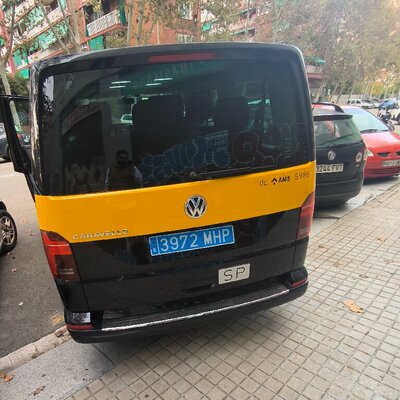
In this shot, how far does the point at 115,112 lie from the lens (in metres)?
1.80

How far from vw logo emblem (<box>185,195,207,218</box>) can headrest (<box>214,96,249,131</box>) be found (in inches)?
17.5

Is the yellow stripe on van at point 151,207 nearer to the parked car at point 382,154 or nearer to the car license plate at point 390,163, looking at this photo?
the parked car at point 382,154

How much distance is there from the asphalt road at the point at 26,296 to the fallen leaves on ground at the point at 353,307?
258 centimetres

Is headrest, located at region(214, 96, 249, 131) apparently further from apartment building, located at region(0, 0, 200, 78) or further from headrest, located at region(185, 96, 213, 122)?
apartment building, located at region(0, 0, 200, 78)

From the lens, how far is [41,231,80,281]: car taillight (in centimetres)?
189

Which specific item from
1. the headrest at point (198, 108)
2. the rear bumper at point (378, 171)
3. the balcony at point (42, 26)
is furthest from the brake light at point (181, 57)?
the balcony at point (42, 26)

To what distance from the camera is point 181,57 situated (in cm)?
183

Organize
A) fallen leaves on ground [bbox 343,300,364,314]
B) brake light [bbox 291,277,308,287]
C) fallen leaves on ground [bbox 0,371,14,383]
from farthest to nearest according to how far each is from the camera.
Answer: fallen leaves on ground [bbox 343,300,364,314]
brake light [bbox 291,277,308,287]
fallen leaves on ground [bbox 0,371,14,383]

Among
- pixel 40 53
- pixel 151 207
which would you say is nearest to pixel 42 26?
pixel 40 53

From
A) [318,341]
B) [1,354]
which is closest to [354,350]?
[318,341]

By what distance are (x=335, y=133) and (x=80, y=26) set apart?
2107 centimetres

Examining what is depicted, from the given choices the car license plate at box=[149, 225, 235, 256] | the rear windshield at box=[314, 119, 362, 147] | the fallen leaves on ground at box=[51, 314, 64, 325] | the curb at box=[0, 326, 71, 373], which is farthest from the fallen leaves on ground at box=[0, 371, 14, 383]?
the rear windshield at box=[314, 119, 362, 147]

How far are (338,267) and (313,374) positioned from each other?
1.67 metres

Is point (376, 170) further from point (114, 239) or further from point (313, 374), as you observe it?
point (114, 239)
